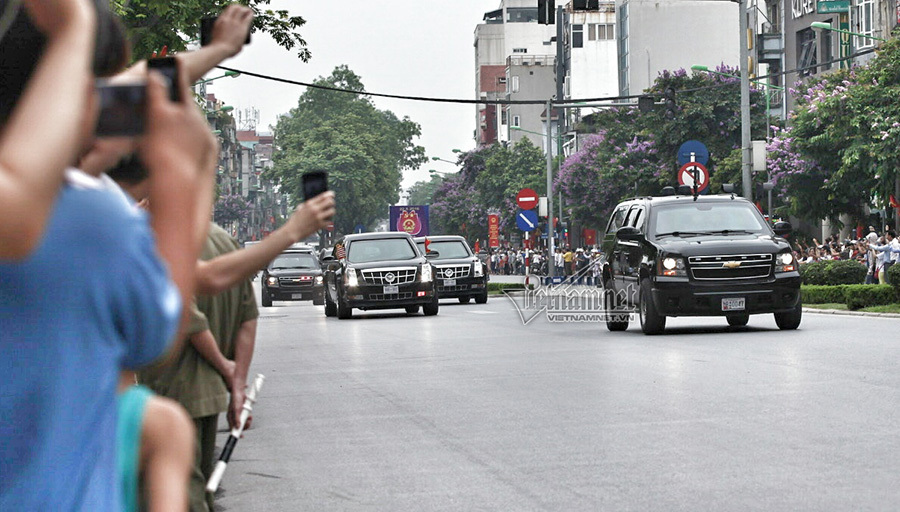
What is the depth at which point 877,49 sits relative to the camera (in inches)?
1907

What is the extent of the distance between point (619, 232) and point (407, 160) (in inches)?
4341

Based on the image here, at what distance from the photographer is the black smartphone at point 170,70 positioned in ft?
8.18

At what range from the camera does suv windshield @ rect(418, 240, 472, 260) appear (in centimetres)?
3900

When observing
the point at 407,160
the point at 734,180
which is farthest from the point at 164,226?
the point at 407,160

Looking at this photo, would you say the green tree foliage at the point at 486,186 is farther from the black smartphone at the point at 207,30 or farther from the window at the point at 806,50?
the black smartphone at the point at 207,30

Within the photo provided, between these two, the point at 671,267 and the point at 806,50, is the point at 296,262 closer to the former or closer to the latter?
the point at 671,267

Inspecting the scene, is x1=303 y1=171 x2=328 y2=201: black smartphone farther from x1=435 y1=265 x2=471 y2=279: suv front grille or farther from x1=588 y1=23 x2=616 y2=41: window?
x1=588 y1=23 x2=616 y2=41: window

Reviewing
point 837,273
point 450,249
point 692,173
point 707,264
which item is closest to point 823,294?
point 837,273

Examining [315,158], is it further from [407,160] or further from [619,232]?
[619,232]

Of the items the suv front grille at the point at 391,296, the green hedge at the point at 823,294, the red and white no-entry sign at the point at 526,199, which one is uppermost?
the red and white no-entry sign at the point at 526,199

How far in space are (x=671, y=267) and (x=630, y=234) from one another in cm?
150

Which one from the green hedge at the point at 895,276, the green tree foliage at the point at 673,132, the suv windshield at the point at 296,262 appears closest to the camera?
the green hedge at the point at 895,276

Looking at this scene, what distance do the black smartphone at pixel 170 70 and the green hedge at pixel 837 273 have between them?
108ft

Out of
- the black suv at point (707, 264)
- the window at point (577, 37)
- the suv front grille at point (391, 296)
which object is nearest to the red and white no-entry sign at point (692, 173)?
the suv front grille at point (391, 296)
